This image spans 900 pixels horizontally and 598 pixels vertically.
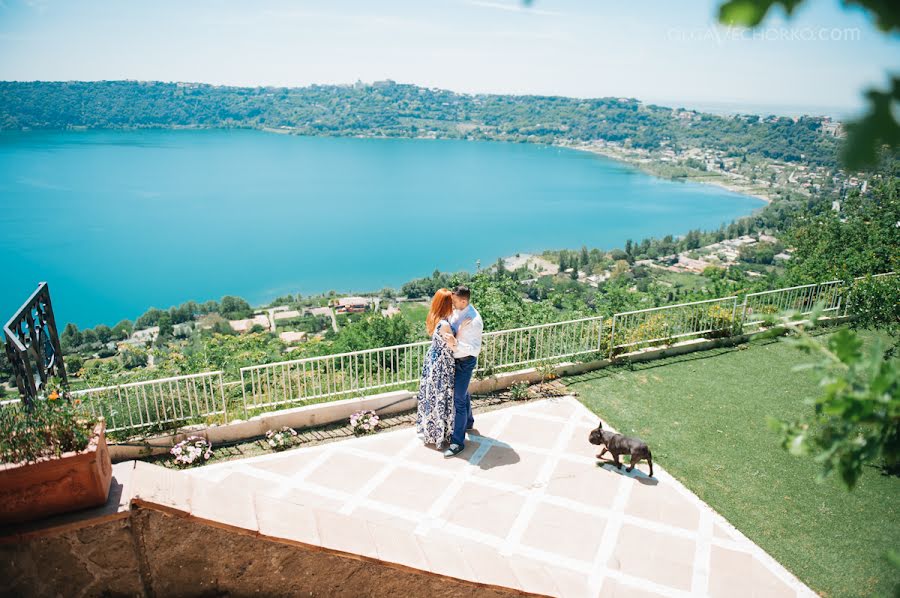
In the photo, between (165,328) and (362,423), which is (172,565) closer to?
(362,423)

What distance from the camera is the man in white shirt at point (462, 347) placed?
5812 mm

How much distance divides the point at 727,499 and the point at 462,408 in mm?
2784

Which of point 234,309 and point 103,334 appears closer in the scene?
point 103,334

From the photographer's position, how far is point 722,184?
11712cm

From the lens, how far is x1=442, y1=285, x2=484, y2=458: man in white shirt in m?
5.81

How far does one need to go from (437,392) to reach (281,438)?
1.84 meters

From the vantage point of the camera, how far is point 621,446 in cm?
578

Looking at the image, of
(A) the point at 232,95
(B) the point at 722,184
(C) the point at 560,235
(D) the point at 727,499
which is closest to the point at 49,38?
(C) the point at 560,235

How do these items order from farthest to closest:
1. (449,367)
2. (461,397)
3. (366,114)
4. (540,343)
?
(366,114) → (540,343) → (461,397) → (449,367)

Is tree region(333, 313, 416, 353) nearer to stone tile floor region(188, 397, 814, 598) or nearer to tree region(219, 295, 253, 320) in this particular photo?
stone tile floor region(188, 397, 814, 598)

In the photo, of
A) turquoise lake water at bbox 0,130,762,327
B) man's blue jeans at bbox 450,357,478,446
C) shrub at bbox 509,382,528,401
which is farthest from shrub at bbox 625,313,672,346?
Answer: turquoise lake water at bbox 0,130,762,327

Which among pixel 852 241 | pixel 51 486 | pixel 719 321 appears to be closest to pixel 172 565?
pixel 51 486

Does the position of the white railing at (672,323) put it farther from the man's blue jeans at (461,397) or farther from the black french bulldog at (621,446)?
the man's blue jeans at (461,397)

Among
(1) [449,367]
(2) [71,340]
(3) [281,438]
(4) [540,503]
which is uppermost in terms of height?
(1) [449,367]
